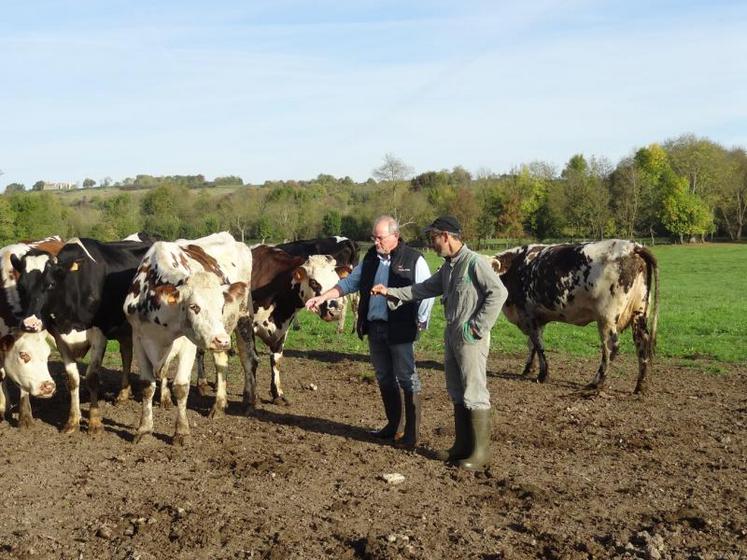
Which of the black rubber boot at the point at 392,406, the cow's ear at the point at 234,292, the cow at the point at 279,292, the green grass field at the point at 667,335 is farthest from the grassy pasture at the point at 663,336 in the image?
the black rubber boot at the point at 392,406

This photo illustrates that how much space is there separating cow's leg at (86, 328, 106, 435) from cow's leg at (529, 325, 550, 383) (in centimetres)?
642

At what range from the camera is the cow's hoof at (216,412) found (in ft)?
30.0

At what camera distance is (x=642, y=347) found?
10.5 m

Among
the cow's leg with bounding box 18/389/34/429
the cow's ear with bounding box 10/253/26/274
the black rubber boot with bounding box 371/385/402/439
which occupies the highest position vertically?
the cow's ear with bounding box 10/253/26/274

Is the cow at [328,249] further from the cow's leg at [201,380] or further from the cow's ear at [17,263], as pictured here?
the cow's ear at [17,263]

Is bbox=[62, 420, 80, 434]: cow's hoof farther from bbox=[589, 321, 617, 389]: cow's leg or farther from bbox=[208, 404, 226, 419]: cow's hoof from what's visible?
bbox=[589, 321, 617, 389]: cow's leg

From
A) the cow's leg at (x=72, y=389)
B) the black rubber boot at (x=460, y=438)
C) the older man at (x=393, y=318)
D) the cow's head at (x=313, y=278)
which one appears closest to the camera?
the black rubber boot at (x=460, y=438)

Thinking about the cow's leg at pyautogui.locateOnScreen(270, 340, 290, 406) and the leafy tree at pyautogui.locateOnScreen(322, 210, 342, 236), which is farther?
the leafy tree at pyautogui.locateOnScreen(322, 210, 342, 236)

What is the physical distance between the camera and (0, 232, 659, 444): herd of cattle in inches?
310

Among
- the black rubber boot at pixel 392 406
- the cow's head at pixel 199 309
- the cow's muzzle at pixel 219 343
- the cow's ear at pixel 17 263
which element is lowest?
the black rubber boot at pixel 392 406

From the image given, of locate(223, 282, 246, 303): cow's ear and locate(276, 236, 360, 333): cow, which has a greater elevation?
locate(276, 236, 360, 333): cow

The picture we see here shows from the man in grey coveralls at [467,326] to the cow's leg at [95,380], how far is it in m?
3.72

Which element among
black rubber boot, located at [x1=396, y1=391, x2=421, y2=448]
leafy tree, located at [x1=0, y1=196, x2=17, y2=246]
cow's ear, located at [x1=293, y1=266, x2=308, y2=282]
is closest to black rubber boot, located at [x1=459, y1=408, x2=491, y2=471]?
black rubber boot, located at [x1=396, y1=391, x2=421, y2=448]

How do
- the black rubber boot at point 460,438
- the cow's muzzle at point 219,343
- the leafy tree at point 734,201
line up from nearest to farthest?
1. the black rubber boot at point 460,438
2. the cow's muzzle at point 219,343
3. the leafy tree at point 734,201
